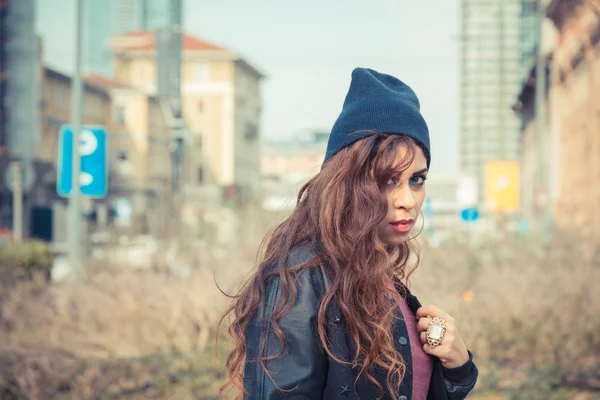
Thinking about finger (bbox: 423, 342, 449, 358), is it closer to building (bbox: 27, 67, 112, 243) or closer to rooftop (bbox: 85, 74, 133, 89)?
building (bbox: 27, 67, 112, 243)

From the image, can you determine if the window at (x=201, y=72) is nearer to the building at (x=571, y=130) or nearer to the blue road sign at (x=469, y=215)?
the building at (x=571, y=130)

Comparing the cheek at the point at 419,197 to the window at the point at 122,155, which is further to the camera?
the window at the point at 122,155

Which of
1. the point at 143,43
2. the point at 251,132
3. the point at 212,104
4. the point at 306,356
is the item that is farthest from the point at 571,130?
the point at 251,132

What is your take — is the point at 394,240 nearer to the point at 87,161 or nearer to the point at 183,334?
the point at 183,334

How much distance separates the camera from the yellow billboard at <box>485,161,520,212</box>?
26922 millimetres

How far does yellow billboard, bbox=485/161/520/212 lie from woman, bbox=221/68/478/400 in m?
24.8

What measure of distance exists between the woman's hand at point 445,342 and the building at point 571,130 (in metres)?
18.9

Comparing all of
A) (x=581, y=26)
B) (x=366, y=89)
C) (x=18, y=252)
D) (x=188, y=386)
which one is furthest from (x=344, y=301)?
(x=581, y=26)

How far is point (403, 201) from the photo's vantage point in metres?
2.30

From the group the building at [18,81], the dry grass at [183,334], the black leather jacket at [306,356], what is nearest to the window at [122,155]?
the building at [18,81]

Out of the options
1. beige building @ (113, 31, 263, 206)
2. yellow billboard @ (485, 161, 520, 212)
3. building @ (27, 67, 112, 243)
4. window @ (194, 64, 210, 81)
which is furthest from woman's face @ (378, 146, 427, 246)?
window @ (194, 64, 210, 81)

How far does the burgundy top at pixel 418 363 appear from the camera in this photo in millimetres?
2305

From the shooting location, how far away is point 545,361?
9.54 meters

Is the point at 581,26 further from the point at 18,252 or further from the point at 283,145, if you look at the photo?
the point at 283,145
